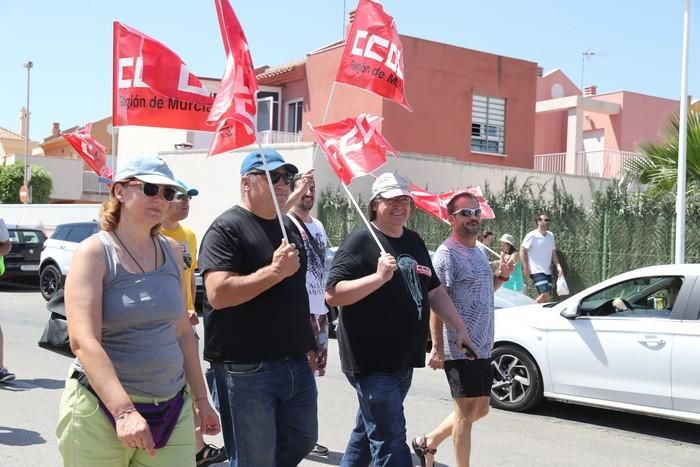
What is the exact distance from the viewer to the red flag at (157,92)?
21.4 feet

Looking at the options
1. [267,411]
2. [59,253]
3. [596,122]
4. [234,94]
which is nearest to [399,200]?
[234,94]

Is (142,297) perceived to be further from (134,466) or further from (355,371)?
(355,371)

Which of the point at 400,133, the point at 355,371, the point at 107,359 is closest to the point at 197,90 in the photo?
the point at 355,371

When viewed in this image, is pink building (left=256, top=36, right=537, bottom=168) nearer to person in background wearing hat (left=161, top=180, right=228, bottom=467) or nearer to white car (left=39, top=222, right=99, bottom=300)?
white car (left=39, top=222, right=99, bottom=300)

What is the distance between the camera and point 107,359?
9.95 ft

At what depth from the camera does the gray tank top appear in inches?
125

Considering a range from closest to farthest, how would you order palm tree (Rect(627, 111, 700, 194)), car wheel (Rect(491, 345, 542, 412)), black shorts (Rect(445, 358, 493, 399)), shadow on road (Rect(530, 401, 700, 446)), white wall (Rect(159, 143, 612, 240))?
black shorts (Rect(445, 358, 493, 399)) < shadow on road (Rect(530, 401, 700, 446)) < car wheel (Rect(491, 345, 542, 412)) < palm tree (Rect(627, 111, 700, 194)) < white wall (Rect(159, 143, 612, 240))

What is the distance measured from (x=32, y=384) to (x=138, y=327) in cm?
605

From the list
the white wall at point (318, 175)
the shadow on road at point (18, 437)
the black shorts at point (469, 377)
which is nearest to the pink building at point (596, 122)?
the white wall at point (318, 175)

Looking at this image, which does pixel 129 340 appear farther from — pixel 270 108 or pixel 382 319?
pixel 270 108

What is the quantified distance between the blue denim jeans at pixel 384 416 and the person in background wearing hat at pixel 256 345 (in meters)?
0.46

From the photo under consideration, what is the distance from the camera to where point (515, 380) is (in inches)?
319

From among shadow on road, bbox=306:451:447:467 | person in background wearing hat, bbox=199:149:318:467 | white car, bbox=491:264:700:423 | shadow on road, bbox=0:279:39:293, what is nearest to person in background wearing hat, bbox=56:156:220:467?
person in background wearing hat, bbox=199:149:318:467

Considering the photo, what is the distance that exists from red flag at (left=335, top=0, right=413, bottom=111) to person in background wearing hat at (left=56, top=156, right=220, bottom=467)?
538 cm
